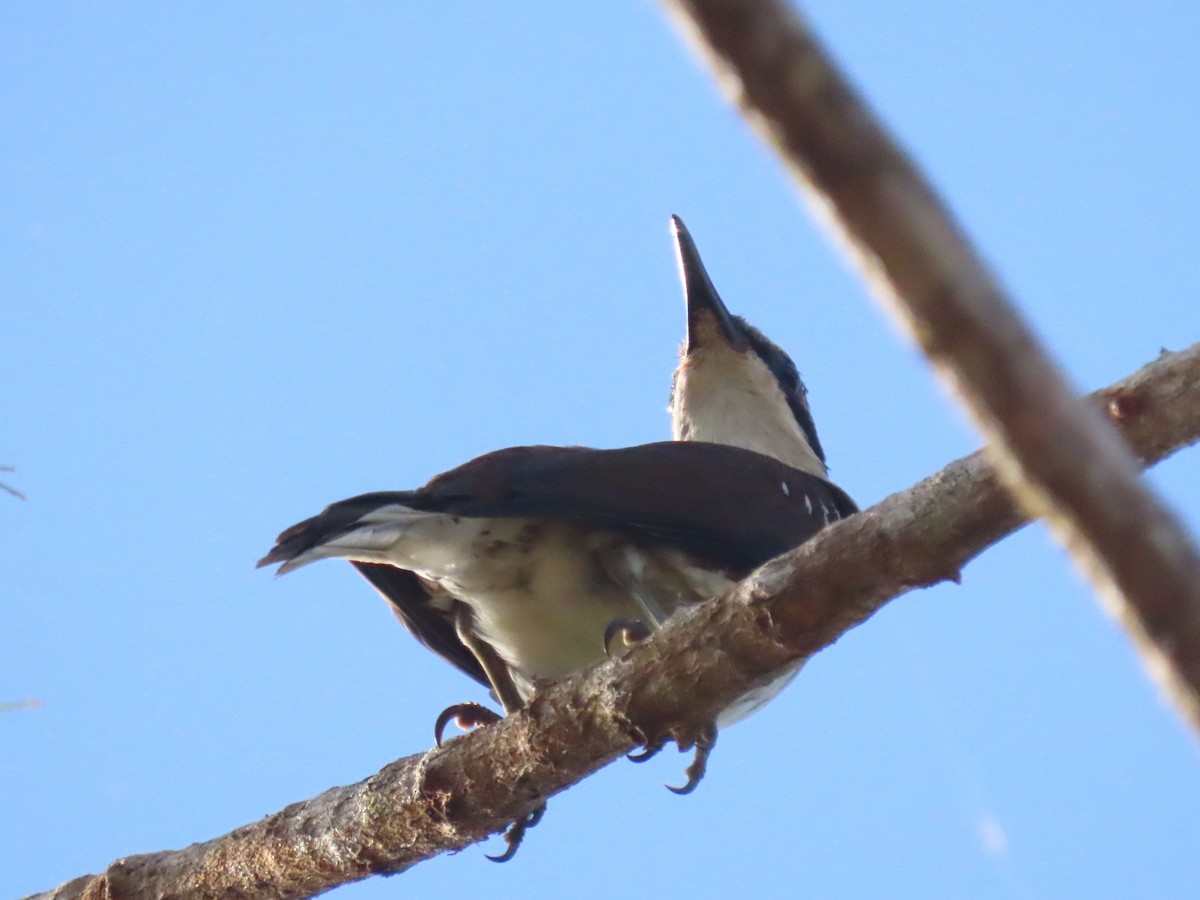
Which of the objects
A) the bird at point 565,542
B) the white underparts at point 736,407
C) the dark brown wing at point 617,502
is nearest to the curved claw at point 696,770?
the bird at point 565,542

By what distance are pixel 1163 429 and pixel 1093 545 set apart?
1.76 meters

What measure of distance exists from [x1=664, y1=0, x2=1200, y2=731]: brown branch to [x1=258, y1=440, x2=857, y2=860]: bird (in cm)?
316

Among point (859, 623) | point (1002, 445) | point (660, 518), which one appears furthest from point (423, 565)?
point (1002, 445)

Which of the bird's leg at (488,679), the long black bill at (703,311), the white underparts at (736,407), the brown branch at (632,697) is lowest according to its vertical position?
the brown branch at (632,697)

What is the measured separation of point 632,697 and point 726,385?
148 inches

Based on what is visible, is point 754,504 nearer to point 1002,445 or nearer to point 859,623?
point 859,623

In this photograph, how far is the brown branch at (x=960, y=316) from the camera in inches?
44.6

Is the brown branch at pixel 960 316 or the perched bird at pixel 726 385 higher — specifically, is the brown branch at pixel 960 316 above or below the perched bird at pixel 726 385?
below

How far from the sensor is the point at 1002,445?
1164 millimetres

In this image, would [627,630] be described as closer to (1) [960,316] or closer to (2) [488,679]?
(2) [488,679]

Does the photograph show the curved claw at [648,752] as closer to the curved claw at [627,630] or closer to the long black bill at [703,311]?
the curved claw at [627,630]

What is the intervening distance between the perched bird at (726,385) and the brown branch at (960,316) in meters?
5.68

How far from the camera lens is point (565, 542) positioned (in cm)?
474

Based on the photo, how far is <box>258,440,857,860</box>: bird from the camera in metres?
4.48
